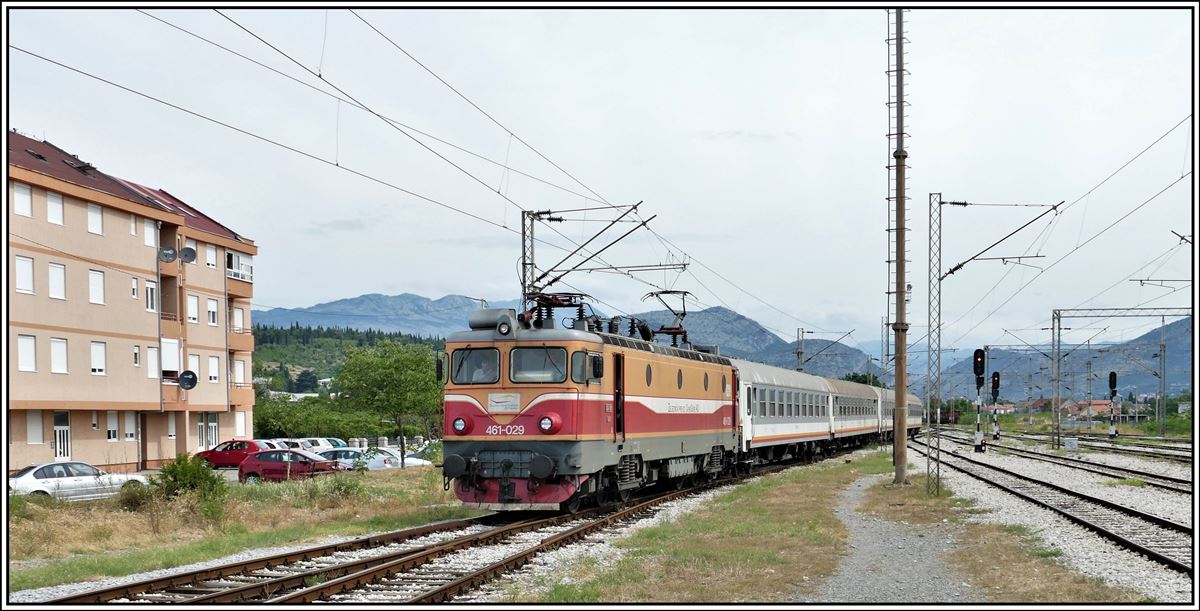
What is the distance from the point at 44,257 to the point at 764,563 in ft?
120

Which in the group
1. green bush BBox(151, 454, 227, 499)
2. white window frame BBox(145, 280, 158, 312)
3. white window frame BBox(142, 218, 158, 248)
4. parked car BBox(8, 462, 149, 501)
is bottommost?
parked car BBox(8, 462, 149, 501)

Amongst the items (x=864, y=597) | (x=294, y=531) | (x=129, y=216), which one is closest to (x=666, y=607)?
(x=864, y=597)

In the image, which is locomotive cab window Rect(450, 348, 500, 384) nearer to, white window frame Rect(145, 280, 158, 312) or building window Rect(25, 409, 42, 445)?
building window Rect(25, 409, 42, 445)

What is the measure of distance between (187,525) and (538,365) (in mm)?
6807

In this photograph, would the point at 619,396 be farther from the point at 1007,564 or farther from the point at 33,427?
the point at 33,427

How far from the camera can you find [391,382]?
5612cm

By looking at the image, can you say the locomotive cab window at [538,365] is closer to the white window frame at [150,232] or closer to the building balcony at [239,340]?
the white window frame at [150,232]

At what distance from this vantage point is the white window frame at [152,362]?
49.7 m

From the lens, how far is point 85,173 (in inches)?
1924

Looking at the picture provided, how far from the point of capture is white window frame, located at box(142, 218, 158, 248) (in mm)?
49500

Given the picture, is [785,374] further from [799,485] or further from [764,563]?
[764,563]

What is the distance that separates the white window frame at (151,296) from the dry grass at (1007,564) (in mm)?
36875

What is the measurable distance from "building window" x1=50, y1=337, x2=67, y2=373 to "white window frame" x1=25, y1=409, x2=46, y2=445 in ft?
5.53

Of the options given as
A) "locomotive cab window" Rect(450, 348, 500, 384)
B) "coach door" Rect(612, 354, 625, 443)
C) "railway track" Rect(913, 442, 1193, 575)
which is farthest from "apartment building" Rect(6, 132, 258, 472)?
"railway track" Rect(913, 442, 1193, 575)
